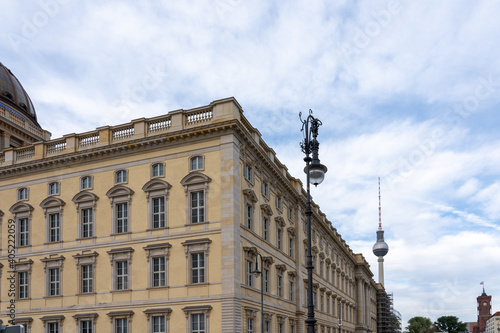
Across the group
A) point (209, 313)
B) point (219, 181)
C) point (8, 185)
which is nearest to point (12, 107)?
point (8, 185)

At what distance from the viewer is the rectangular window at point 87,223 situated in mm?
40853

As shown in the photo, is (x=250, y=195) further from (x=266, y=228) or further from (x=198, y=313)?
(x=198, y=313)

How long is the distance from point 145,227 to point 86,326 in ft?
26.1

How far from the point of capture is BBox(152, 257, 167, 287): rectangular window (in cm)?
3791

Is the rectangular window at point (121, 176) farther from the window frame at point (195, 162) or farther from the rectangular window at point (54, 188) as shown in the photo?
the rectangular window at point (54, 188)

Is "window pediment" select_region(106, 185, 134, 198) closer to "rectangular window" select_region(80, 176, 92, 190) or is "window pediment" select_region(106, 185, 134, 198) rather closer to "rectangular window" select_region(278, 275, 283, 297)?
"rectangular window" select_region(80, 176, 92, 190)

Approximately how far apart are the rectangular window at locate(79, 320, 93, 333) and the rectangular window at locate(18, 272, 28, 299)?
19.0ft

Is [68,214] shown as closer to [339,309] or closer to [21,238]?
[21,238]

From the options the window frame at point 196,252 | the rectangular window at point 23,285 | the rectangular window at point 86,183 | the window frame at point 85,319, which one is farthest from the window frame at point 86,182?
the window frame at point 196,252

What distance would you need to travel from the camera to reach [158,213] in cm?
3916

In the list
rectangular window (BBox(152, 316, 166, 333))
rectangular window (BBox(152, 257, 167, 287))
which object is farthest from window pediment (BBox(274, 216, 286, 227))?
rectangular window (BBox(152, 316, 166, 333))

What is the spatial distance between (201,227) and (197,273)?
300 cm

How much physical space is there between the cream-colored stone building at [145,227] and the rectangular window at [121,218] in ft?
0.24

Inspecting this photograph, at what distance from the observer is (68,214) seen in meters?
41.9
